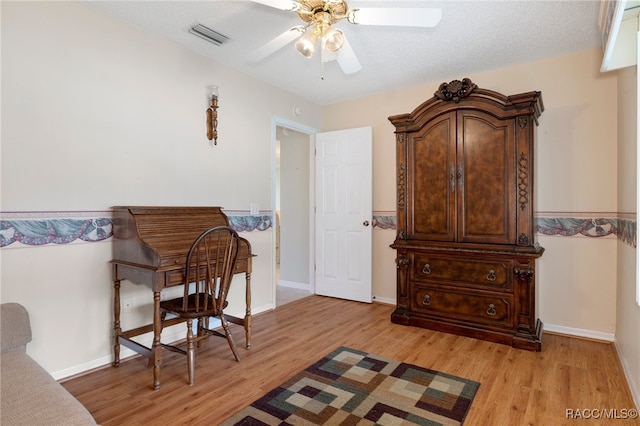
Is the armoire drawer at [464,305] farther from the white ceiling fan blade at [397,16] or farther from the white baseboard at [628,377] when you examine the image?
the white ceiling fan blade at [397,16]

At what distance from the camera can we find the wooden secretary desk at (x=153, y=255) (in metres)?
2.17

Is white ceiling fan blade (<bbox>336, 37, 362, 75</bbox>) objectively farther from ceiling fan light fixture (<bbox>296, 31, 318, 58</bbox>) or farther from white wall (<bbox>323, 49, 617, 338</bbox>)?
white wall (<bbox>323, 49, 617, 338</bbox>)

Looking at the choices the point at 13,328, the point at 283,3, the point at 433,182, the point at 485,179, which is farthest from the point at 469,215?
the point at 13,328

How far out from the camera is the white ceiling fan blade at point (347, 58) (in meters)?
2.22

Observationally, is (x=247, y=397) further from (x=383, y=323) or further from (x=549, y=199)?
(x=549, y=199)

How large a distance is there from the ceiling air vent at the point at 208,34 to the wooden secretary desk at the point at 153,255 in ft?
4.63

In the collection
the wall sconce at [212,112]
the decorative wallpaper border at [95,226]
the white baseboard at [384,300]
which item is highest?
the wall sconce at [212,112]

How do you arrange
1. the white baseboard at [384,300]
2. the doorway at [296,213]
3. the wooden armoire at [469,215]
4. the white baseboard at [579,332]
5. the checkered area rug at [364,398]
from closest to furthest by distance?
the checkered area rug at [364,398] < the wooden armoire at [469,215] < the white baseboard at [579,332] < the white baseboard at [384,300] < the doorway at [296,213]

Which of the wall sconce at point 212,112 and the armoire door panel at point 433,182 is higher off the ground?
the wall sconce at point 212,112

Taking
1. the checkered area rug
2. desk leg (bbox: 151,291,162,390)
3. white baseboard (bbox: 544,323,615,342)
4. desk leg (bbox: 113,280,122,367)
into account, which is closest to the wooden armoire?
white baseboard (bbox: 544,323,615,342)

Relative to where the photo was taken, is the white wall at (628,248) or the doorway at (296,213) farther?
the doorway at (296,213)

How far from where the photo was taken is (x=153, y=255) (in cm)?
219

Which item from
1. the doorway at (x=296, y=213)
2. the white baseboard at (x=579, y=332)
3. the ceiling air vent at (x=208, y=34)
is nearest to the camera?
the ceiling air vent at (x=208, y=34)

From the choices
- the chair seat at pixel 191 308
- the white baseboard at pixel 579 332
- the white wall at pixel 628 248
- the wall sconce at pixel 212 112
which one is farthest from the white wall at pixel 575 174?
the chair seat at pixel 191 308
